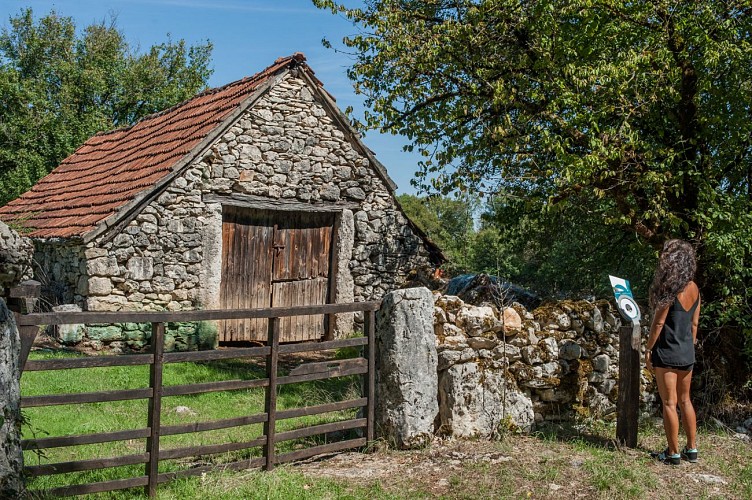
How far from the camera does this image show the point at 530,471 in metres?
5.91

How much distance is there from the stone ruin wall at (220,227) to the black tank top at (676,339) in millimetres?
7528

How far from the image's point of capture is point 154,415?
5.31 m

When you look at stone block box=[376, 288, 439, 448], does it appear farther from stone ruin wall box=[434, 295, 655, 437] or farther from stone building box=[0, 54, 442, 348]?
stone building box=[0, 54, 442, 348]

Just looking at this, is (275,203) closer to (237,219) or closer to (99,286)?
(237,219)

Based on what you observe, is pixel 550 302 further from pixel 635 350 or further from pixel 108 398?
pixel 108 398

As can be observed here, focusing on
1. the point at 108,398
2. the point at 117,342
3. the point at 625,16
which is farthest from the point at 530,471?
the point at 117,342

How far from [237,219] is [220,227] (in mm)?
455

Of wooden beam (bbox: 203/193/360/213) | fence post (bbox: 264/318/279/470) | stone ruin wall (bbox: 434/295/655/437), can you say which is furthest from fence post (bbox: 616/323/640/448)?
wooden beam (bbox: 203/193/360/213)

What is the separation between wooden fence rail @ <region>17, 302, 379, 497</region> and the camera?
490cm

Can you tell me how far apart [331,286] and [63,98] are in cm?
1503

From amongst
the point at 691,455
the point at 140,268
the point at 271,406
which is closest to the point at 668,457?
the point at 691,455

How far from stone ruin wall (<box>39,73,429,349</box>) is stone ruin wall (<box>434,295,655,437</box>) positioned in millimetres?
5873

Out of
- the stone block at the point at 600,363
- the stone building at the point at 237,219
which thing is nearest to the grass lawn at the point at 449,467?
the stone block at the point at 600,363

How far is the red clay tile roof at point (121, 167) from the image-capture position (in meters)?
11.8
